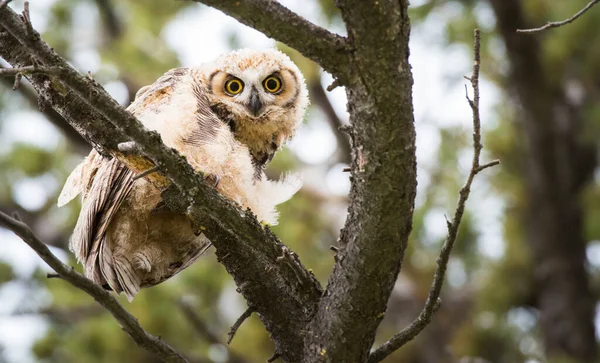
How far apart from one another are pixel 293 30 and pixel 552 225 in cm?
508

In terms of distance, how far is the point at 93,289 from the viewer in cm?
191

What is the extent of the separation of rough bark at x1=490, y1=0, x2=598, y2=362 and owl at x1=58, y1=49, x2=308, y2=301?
3.03 m

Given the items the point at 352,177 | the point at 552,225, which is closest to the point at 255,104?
the point at 352,177

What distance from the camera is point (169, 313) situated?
16.6ft

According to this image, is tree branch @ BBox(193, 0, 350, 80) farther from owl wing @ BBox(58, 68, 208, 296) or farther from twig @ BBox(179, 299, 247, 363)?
twig @ BBox(179, 299, 247, 363)

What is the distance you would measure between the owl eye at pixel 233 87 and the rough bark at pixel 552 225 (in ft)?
9.94

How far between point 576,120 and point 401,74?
5973 millimetres

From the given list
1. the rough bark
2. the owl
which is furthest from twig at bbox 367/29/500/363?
the rough bark

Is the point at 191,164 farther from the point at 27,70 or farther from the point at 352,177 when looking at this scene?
the point at 27,70

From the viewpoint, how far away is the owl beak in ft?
10.8

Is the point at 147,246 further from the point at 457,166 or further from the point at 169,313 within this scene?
the point at 457,166

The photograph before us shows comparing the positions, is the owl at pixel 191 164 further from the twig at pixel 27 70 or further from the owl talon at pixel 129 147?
the twig at pixel 27 70

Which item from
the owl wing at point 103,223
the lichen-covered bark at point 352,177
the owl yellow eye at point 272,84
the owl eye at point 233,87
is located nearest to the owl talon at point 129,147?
the lichen-covered bark at point 352,177

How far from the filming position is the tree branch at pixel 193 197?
1.95 m
